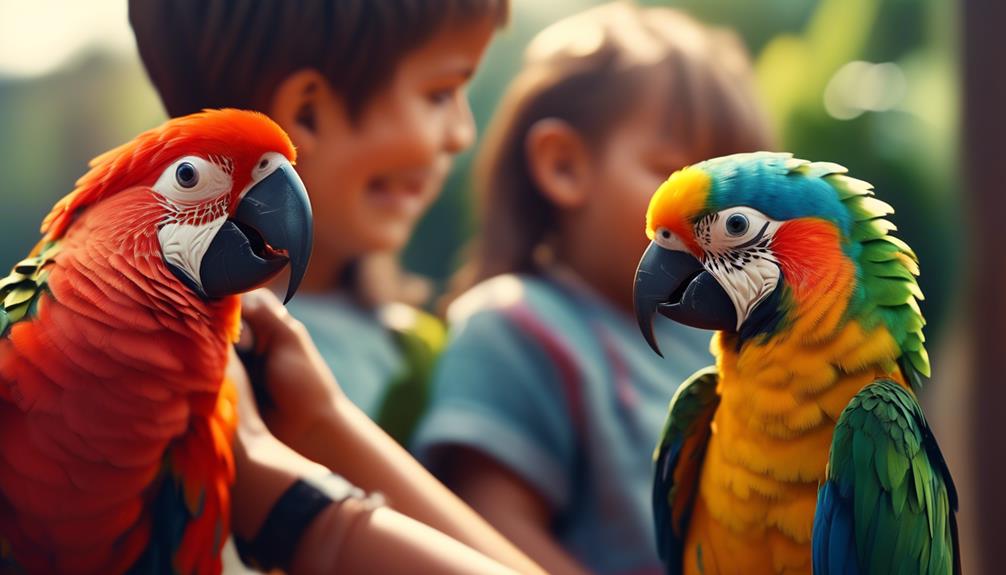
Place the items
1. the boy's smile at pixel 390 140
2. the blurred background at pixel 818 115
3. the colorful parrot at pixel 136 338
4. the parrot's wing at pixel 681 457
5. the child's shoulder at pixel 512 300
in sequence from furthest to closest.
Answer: the blurred background at pixel 818 115 → the child's shoulder at pixel 512 300 → the boy's smile at pixel 390 140 → the parrot's wing at pixel 681 457 → the colorful parrot at pixel 136 338

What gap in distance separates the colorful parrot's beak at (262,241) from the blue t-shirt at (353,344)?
424 mm

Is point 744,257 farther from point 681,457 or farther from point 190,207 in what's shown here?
point 190,207

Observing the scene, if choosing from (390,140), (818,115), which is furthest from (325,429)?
(818,115)

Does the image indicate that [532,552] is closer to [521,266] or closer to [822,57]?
[521,266]

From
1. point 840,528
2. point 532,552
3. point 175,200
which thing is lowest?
point 532,552

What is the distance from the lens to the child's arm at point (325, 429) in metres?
0.61

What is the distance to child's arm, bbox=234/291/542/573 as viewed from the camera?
2.00 feet

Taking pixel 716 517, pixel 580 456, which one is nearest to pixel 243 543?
pixel 716 517

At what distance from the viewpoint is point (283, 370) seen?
60cm

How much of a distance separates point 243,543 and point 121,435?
0.40ft

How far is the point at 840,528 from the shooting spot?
496 mm

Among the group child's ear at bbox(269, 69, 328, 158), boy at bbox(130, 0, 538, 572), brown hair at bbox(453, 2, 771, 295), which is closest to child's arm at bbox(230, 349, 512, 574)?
boy at bbox(130, 0, 538, 572)

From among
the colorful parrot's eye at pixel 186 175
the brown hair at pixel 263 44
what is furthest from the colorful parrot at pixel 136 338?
the brown hair at pixel 263 44

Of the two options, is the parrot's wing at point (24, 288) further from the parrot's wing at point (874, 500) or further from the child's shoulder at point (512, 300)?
the child's shoulder at point (512, 300)
